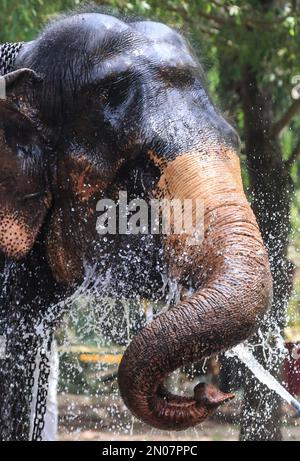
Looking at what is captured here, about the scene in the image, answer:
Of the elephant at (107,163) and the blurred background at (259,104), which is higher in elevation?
the elephant at (107,163)

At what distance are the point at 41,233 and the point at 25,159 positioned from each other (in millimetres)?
227

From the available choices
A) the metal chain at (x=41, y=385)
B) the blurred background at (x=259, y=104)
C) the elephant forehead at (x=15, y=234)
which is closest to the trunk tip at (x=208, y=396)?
the elephant forehead at (x=15, y=234)

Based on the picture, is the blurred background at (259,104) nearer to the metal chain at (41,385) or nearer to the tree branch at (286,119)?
the tree branch at (286,119)

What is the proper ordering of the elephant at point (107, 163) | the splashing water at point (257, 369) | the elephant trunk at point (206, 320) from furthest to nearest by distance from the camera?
the splashing water at point (257, 369)
the elephant at point (107, 163)
the elephant trunk at point (206, 320)

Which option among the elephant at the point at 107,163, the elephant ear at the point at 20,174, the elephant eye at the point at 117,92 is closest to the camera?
the elephant at the point at 107,163

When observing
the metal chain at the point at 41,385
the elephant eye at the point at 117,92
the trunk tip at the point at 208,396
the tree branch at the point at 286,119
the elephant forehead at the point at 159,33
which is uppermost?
the elephant forehead at the point at 159,33

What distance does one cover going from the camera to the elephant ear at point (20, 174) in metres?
2.95

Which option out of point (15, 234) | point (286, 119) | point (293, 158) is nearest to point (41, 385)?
point (15, 234)

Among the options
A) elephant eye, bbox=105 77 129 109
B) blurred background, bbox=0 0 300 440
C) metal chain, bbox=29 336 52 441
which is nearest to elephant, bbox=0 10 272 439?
elephant eye, bbox=105 77 129 109

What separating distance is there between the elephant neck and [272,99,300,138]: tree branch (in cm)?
264

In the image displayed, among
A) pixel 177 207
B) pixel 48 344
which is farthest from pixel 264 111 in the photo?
pixel 177 207

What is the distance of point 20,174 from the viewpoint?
295 centimetres

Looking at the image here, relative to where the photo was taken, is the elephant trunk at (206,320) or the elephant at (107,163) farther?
the elephant at (107,163)

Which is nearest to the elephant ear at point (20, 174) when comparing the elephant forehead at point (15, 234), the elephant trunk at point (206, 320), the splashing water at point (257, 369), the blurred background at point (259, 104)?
the elephant forehead at point (15, 234)
